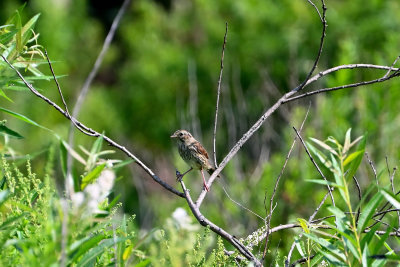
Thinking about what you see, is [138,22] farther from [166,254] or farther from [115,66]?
[166,254]

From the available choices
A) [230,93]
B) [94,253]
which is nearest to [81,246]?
[94,253]

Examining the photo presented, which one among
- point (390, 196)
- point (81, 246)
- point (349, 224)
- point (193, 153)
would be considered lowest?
point (193, 153)

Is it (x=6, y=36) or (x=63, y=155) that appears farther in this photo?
(x=6, y=36)

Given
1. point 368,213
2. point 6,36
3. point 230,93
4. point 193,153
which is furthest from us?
point 230,93

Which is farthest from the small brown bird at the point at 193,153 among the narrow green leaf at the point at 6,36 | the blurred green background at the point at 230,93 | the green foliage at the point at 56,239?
the green foliage at the point at 56,239

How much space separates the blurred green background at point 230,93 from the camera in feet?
18.7

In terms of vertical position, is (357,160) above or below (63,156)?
above

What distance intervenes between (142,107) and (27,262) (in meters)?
8.75

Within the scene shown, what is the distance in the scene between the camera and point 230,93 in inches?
328

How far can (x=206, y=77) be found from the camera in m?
9.04

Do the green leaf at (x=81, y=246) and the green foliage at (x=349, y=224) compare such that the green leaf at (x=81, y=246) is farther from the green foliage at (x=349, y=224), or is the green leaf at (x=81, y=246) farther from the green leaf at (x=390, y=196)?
the green leaf at (x=390, y=196)

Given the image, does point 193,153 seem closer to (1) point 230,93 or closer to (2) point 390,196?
(2) point 390,196

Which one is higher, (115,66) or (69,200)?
(69,200)

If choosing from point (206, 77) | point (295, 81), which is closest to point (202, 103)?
point (206, 77)
